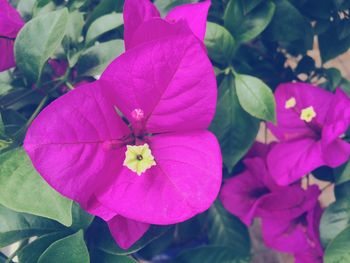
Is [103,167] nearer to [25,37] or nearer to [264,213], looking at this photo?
[25,37]

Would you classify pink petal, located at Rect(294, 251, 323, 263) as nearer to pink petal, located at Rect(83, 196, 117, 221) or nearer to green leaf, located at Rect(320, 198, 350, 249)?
green leaf, located at Rect(320, 198, 350, 249)

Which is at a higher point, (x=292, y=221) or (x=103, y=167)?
(x=103, y=167)

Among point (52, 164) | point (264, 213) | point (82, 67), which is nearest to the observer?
point (52, 164)

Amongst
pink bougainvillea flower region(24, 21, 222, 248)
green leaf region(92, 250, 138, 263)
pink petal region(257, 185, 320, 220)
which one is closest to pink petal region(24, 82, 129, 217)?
pink bougainvillea flower region(24, 21, 222, 248)

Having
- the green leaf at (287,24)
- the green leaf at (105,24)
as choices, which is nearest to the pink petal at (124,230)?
the green leaf at (105,24)

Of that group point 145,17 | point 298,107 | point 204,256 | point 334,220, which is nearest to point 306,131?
point 298,107

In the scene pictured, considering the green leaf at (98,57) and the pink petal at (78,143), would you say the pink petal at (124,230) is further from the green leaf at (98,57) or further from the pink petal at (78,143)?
the green leaf at (98,57)

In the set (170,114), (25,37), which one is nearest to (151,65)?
(170,114)
